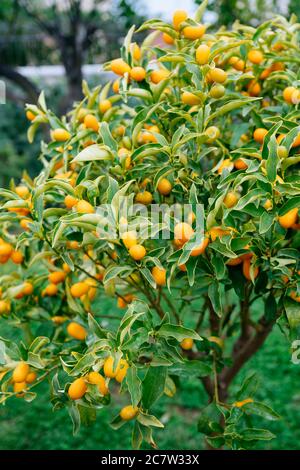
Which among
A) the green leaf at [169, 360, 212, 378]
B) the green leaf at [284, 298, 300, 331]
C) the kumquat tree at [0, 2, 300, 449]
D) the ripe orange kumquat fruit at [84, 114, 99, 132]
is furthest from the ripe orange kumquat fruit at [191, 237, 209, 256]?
the ripe orange kumquat fruit at [84, 114, 99, 132]

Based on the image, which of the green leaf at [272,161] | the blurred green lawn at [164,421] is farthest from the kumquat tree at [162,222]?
the blurred green lawn at [164,421]

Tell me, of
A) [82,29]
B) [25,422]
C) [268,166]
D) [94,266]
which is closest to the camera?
[268,166]

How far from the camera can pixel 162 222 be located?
3.38ft

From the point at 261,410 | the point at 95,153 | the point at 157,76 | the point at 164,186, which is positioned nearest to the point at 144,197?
the point at 164,186

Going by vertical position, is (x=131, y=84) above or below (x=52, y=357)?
above

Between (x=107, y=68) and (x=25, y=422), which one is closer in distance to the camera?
(x=107, y=68)

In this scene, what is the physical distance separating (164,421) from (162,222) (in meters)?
1.52

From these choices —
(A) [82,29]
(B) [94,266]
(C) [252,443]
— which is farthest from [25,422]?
(A) [82,29]

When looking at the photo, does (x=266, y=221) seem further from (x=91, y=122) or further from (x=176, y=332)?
(x=91, y=122)

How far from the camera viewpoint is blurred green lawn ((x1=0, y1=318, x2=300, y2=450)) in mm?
2189

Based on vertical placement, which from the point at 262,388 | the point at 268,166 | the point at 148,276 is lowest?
the point at 262,388

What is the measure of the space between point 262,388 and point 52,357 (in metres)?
1.58

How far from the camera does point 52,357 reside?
123 centimetres

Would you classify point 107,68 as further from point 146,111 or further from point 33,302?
point 33,302
